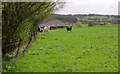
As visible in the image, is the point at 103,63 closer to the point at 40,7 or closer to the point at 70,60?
the point at 70,60

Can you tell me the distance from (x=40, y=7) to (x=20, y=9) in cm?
91

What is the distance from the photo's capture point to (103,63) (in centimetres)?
1502

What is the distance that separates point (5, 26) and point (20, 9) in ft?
2.79

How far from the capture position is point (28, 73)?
40.0ft

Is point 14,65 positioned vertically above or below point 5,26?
below

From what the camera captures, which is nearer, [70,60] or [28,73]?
[28,73]

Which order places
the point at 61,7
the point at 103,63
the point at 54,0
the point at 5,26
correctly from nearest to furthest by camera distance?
the point at 5,26 < the point at 54,0 < the point at 61,7 < the point at 103,63

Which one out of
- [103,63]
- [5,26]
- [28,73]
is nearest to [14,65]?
[28,73]

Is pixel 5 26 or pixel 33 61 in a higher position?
pixel 5 26

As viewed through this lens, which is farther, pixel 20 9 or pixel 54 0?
pixel 54 0

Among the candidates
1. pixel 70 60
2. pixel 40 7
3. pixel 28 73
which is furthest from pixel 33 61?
pixel 40 7

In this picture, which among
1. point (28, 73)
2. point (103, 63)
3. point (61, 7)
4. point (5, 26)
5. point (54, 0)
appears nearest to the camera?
point (5, 26)

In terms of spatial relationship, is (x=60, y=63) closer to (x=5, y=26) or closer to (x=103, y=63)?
(x=103, y=63)

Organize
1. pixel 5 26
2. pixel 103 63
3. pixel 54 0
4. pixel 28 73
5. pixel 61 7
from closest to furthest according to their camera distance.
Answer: pixel 5 26 < pixel 28 73 < pixel 54 0 < pixel 61 7 < pixel 103 63
